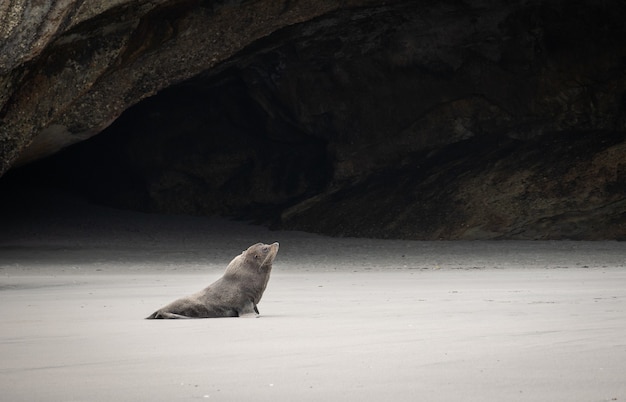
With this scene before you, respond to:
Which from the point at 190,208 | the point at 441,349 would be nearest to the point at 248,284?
the point at 441,349

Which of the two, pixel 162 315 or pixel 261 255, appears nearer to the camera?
pixel 162 315

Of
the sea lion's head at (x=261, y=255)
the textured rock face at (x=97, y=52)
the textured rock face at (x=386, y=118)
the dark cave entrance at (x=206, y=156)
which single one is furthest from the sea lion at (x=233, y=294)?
the dark cave entrance at (x=206, y=156)

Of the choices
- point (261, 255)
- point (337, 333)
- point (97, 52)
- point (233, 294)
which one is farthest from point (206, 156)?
point (337, 333)

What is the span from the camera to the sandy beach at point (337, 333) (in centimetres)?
459

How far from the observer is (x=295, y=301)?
9.09 m

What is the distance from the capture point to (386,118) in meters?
21.2

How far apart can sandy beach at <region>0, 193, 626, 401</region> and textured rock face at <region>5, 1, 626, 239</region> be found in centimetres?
288

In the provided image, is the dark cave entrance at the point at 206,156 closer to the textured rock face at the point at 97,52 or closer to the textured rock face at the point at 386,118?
the textured rock face at the point at 386,118

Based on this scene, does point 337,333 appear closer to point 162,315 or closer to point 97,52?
point 162,315

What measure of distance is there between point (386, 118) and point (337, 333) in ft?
49.4

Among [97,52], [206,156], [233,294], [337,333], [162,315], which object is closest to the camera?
[337,333]

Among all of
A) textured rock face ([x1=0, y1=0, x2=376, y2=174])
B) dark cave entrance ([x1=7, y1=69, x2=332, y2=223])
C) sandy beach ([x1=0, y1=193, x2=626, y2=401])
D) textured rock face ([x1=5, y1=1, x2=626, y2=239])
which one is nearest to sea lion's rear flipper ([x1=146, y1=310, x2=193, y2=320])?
sandy beach ([x1=0, y1=193, x2=626, y2=401])

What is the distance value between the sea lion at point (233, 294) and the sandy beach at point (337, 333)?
24cm

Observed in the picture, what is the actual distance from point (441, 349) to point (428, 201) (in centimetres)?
1318
